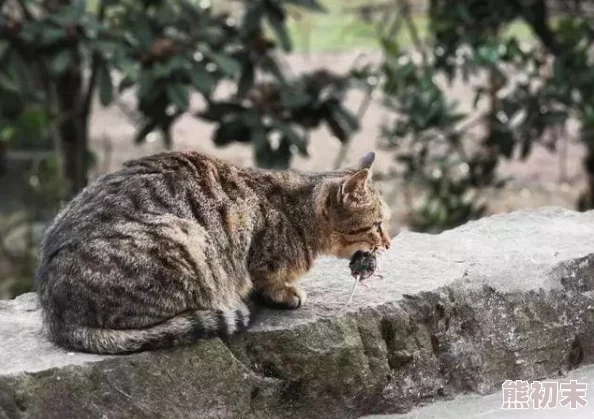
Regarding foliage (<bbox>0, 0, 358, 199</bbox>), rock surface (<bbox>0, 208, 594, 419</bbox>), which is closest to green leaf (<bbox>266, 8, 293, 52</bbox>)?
foliage (<bbox>0, 0, 358, 199</bbox>)

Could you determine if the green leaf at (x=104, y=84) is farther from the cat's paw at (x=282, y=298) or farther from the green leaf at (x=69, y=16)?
the cat's paw at (x=282, y=298)

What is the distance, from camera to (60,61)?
4.93m

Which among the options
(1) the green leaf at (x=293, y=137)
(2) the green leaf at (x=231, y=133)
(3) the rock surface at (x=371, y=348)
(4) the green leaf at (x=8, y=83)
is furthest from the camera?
(2) the green leaf at (x=231, y=133)

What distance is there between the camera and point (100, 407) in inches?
126

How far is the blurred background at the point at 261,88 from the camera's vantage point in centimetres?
510

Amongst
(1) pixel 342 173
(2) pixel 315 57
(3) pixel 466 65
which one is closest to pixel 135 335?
(1) pixel 342 173

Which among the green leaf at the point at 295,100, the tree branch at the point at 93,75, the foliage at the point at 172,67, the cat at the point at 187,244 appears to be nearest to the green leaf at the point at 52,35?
the foliage at the point at 172,67

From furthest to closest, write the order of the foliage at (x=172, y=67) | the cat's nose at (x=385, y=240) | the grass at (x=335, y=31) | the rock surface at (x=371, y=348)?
the grass at (x=335, y=31) → the foliage at (x=172, y=67) → the cat's nose at (x=385, y=240) → the rock surface at (x=371, y=348)

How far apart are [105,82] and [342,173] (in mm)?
1807

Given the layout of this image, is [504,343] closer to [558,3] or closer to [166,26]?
[166,26]

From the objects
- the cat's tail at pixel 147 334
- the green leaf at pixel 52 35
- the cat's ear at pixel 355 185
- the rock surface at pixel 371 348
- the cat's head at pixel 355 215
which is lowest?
the rock surface at pixel 371 348

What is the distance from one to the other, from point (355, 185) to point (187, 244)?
60 cm

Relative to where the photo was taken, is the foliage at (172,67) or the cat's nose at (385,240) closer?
the cat's nose at (385,240)

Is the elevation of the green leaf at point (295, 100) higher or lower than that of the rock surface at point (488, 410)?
higher
